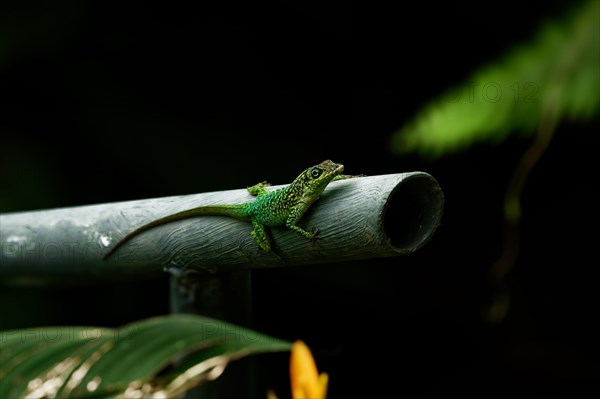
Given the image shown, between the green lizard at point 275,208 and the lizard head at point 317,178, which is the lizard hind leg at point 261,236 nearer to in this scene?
the green lizard at point 275,208

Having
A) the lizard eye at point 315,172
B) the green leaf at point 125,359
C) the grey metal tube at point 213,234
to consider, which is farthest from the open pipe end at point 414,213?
the green leaf at point 125,359

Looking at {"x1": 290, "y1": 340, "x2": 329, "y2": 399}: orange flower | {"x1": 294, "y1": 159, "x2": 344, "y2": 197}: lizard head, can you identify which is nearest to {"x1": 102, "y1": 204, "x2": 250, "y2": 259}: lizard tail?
{"x1": 294, "y1": 159, "x2": 344, "y2": 197}: lizard head

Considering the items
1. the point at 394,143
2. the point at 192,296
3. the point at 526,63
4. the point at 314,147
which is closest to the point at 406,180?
the point at 192,296

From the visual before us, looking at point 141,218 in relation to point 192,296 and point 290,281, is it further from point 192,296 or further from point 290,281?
point 290,281

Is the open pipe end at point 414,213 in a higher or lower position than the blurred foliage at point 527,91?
lower

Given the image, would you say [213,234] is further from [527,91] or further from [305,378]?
[527,91]

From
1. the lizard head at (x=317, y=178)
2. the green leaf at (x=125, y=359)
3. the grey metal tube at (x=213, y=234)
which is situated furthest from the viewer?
the lizard head at (x=317, y=178)
